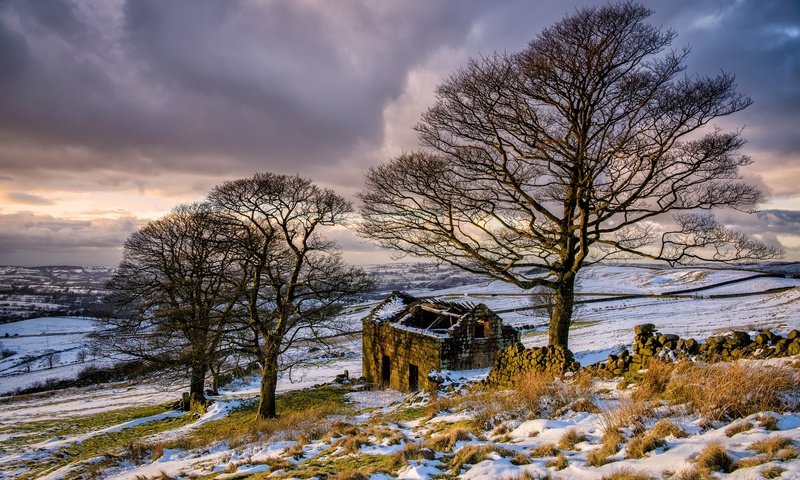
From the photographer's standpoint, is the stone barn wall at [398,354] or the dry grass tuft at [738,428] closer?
the dry grass tuft at [738,428]

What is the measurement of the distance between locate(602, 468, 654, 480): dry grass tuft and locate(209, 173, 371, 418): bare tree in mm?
12335

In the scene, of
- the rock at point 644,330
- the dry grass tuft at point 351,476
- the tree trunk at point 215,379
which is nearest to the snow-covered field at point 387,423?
the dry grass tuft at point 351,476

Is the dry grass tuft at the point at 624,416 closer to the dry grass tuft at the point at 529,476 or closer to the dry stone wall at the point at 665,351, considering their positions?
the dry grass tuft at the point at 529,476

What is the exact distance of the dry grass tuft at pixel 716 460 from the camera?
400cm

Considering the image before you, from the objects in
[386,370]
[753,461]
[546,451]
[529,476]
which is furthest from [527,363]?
[386,370]

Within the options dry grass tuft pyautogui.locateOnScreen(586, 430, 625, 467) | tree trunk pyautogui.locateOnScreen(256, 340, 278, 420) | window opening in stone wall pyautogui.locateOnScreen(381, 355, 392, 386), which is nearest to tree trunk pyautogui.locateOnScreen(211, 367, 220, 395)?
tree trunk pyautogui.locateOnScreen(256, 340, 278, 420)

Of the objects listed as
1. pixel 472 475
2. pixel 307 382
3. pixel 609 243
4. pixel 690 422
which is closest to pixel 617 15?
pixel 609 243

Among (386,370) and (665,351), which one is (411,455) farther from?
(386,370)

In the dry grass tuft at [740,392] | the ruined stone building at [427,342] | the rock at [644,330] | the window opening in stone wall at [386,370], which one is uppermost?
the rock at [644,330]

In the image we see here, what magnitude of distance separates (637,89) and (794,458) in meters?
8.19

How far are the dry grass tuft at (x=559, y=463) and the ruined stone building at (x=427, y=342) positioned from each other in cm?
1106

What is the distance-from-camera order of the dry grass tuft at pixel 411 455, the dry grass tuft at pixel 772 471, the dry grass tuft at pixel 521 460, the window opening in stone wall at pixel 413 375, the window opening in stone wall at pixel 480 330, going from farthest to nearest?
the window opening in stone wall at pixel 413 375 → the window opening in stone wall at pixel 480 330 → the dry grass tuft at pixel 411 455 → the dry grass tuft at pixel 521 460 → the dry grass tuft at pixel 772 471

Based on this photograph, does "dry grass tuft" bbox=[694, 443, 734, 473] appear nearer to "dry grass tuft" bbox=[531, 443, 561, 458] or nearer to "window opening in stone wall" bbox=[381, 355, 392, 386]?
"dry grass tuft" bbox=[531, 443, 561, 458]

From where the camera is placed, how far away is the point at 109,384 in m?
37.8
